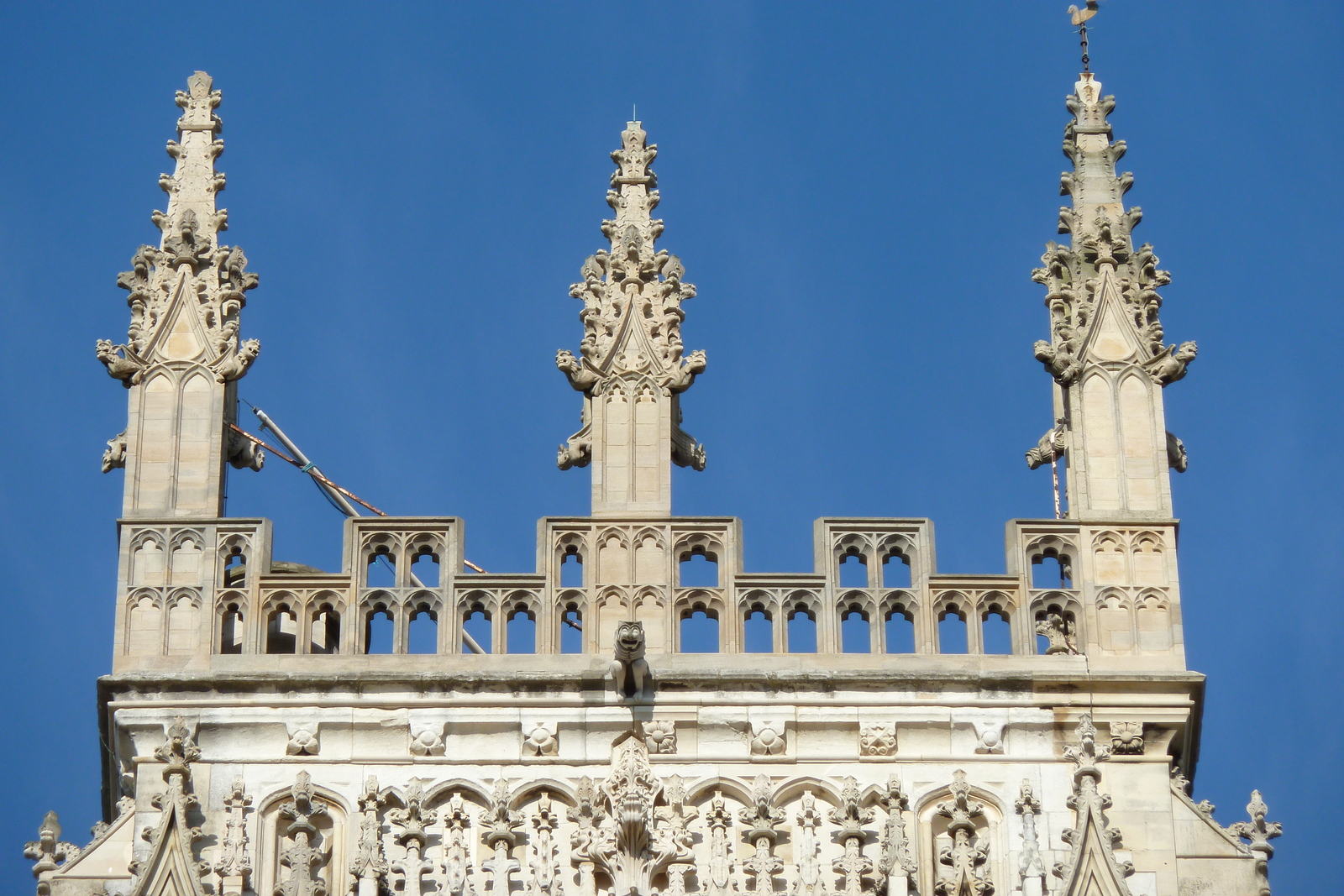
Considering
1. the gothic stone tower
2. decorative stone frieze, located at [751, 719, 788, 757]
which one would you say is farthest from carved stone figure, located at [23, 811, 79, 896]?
decorative stone frieze, located at [751, 719, 788, 757]

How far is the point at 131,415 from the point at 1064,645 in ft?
21.1

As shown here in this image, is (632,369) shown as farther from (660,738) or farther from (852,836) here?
(852,836)

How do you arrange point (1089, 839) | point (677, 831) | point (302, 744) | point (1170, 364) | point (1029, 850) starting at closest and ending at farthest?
point (1089, 839) → point (1029, 850) → point (677, 831) → point (302, 744) → point (1170, 364)

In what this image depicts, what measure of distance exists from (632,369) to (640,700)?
8.57 ft

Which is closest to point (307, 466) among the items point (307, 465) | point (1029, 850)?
point (307, 465)

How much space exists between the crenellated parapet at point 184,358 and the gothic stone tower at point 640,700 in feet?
0.09

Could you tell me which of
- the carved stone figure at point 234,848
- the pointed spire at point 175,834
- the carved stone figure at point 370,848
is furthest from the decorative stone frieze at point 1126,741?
the pointed spire at point 175,834

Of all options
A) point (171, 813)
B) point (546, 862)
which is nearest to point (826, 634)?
point (546, 862)

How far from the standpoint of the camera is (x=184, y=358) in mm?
28359

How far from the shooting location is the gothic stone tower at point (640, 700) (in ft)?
86.0

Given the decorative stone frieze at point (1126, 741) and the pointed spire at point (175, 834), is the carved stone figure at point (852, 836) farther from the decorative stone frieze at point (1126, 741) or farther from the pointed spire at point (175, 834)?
the pointed spire at point (175, 834)

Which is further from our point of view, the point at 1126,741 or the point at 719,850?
the point at 1126,741

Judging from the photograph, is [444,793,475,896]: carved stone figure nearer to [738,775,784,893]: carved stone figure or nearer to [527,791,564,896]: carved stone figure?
[527,791,564,896]: carved stone figure

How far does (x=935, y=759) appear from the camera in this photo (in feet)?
87.6
